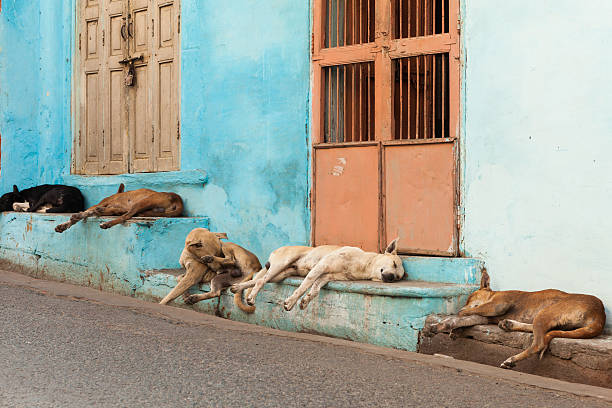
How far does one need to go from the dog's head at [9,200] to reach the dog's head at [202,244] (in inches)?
166

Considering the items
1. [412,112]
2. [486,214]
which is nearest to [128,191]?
[412,112]

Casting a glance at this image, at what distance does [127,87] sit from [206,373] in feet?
20.5

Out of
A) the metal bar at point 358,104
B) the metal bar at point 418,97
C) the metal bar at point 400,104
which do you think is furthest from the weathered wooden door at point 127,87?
the metal bar at point 418,97

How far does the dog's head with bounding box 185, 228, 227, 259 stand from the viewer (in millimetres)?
7203

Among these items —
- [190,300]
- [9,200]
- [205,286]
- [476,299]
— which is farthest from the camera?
[9,200]

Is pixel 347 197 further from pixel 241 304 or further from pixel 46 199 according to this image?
pixel 46 199

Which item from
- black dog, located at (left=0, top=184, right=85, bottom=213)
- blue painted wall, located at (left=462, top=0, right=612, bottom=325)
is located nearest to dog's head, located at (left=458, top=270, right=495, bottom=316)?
blue painted wall, located at (left=462, top=0, right=612, bottom=325)

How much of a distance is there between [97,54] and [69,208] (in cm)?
228

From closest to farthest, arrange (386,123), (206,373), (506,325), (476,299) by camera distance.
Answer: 1. (206,373)
2. (506,325)
3. (476,299)
4. (386,123)

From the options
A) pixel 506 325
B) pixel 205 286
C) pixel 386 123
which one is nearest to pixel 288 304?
pixel 205 286

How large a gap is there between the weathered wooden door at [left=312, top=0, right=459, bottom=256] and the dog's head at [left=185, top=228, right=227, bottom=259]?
1071mm

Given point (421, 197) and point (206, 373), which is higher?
point (421, 197)

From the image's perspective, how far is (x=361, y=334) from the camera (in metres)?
6.15

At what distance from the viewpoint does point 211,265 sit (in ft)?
23.9
